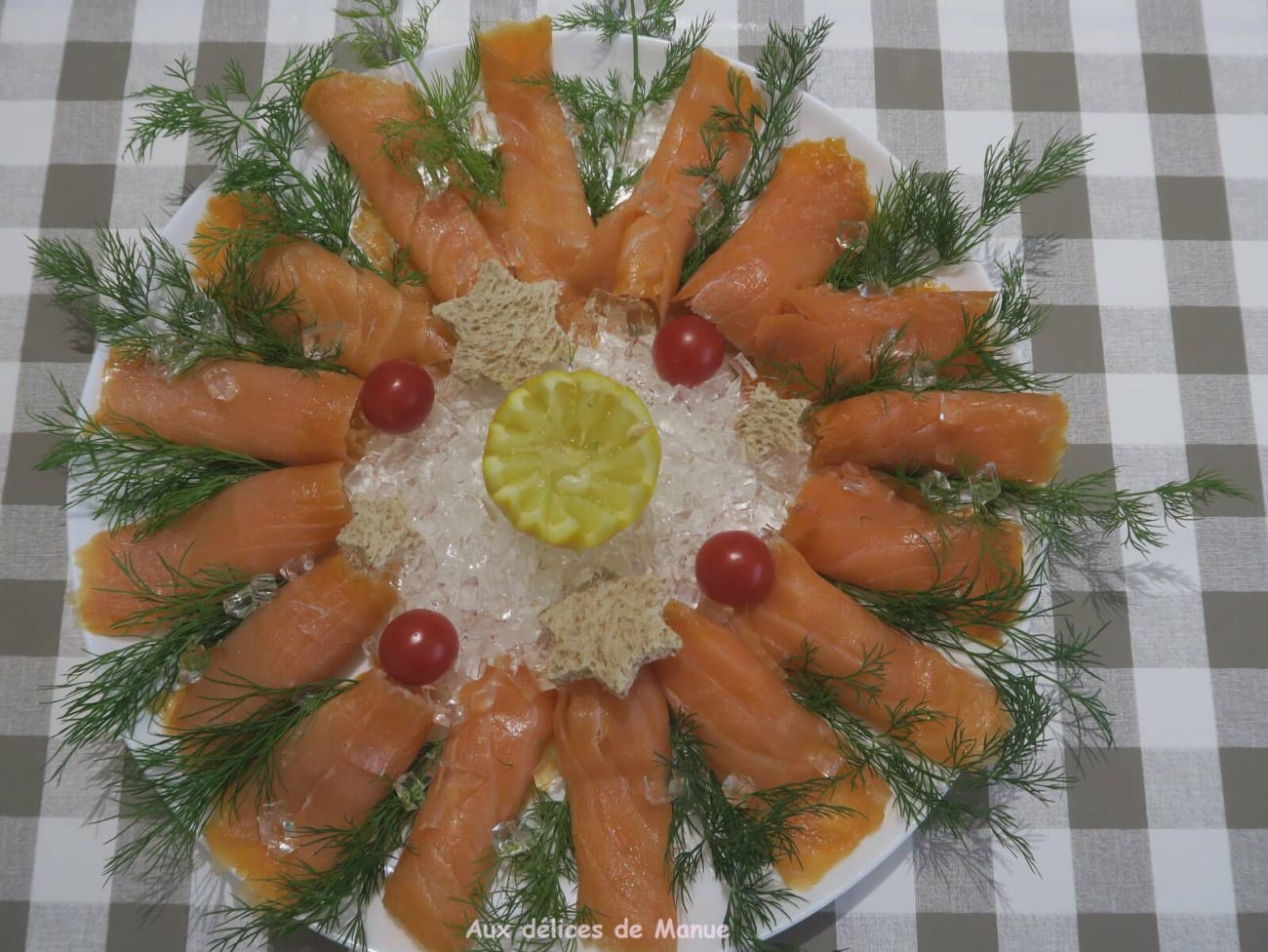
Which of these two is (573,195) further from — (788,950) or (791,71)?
(788,950)

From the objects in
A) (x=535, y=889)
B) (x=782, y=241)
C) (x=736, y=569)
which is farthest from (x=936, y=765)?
(x=782, y=241)

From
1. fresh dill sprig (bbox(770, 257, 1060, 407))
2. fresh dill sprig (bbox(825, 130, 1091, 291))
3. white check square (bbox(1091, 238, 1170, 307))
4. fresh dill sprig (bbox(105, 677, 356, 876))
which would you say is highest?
fresh dill sprig (bbox(825, 130, 1091, 291))

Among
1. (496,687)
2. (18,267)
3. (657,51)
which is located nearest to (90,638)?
(496,687)

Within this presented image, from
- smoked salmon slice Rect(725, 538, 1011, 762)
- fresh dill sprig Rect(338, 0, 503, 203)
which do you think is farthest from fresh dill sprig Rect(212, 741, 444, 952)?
fresh dill sprig Rect(338, 0, 503, 203)

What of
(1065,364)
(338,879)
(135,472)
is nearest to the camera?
(338,879)

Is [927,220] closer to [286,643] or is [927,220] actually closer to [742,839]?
[742,839]

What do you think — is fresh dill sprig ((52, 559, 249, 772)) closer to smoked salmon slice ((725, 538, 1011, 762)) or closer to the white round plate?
the white round plate

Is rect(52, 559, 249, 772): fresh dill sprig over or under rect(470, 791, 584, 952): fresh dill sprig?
over
